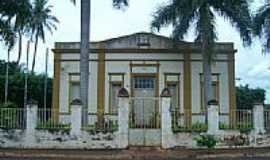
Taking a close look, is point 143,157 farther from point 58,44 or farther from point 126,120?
point 58,44

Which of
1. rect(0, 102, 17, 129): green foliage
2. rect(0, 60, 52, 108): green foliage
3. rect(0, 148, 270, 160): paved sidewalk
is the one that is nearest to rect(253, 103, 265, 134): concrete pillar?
rect(0, 148, 270, 160): paved sidewalk

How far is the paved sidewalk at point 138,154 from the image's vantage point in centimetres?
1591

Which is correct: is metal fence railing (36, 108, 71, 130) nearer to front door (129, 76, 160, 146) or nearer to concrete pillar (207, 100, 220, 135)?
front door (129, 76, 160, 146)

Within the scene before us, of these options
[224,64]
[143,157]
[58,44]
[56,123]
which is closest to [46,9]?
[58,44]

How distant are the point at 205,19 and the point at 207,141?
638cm

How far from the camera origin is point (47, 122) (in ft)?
58.7

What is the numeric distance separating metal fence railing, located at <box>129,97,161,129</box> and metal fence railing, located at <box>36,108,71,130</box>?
277 cm

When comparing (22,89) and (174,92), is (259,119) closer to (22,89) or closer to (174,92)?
(174,92)

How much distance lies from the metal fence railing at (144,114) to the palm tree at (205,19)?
3.01m

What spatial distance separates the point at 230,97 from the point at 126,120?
8897mm

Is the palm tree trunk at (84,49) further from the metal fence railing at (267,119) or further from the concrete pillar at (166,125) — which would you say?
the metal fence railing at (267,119)

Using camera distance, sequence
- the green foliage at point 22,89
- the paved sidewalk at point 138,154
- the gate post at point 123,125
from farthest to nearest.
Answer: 1. the green foliage at point 22,89
2. the gate post at point 123,125
3. the paved sidewalk at point 138,154

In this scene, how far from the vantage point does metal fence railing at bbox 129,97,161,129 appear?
18.1 meters

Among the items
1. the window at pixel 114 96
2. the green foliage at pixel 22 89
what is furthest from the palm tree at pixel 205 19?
the green foliage at pixel 22 89
